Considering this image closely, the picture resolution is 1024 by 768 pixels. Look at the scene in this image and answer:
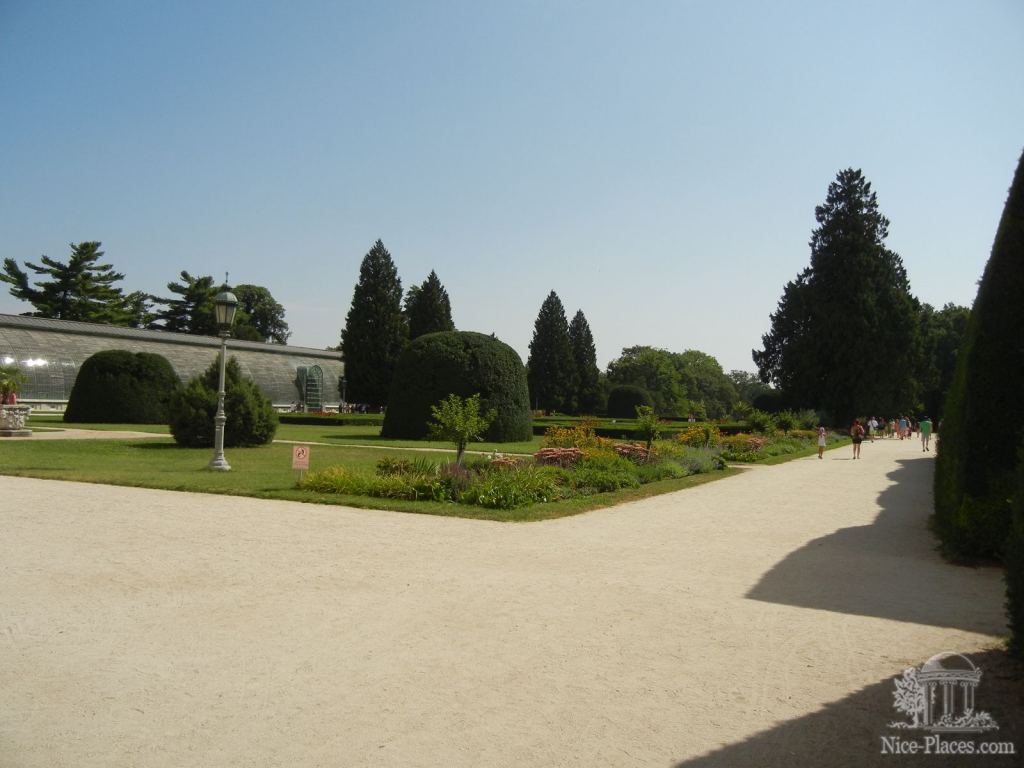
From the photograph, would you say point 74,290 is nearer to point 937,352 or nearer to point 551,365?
point 551,365

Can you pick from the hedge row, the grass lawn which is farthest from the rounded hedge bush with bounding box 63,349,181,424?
the grass lawn

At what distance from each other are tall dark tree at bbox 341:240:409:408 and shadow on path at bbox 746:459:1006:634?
48.7 metres

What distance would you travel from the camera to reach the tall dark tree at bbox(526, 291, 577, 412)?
66.8 metres

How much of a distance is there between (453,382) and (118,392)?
15.2m

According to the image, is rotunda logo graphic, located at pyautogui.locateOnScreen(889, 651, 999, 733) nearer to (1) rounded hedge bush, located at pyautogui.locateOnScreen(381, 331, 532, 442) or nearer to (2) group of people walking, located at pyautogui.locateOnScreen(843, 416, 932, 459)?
(1) rounded hedge bush, located at pyautogui.locateOnScreen(381, 331, 532, 442)

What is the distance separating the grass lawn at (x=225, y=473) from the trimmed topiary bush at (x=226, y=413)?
0.48 m

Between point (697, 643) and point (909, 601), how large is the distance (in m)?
2.36

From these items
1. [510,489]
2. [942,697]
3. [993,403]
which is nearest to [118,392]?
[510,489]

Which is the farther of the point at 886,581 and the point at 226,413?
the point at 226,413

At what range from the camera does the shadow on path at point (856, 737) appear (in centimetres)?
332

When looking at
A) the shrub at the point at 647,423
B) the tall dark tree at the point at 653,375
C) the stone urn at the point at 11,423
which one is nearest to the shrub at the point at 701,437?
the shrub at the point at 647,423

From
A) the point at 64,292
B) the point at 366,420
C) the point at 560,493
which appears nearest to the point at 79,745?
the point at 560,493
